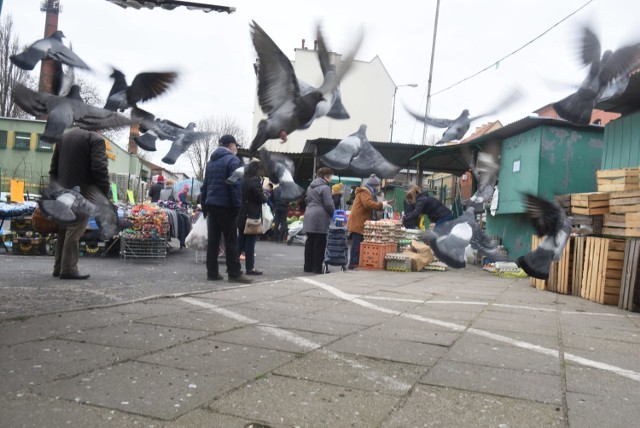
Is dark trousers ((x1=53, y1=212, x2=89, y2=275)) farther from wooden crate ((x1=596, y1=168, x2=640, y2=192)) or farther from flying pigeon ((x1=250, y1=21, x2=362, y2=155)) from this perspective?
wooden crate ((x1=596, y1=168, x2=640, y2=192))

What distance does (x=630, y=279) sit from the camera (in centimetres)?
606

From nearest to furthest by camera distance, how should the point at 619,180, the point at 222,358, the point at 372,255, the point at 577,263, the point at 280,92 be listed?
the point at 280,92
the point at 222,358
the point at 619,180
the point at 577,263
the point at 372,255

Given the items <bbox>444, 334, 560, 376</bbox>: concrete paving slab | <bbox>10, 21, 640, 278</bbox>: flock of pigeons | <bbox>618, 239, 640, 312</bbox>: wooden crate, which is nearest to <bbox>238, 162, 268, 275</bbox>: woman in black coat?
<bbox>444, 334, 560, 376</bbox>: concrete paving slab

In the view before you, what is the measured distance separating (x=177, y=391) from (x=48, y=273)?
5.20 m

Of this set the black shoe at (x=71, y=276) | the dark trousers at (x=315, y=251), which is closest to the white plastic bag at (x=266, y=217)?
the dark trousers at (x=315, y=251)

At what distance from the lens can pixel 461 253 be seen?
11.5ft

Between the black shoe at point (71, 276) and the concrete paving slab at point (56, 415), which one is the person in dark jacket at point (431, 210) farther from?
the black shoe at point (71, 276)

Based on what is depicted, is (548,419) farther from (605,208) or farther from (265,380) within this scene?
(605,208)

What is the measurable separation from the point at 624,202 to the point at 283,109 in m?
5.21

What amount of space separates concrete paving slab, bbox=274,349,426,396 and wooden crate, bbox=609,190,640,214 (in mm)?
4064

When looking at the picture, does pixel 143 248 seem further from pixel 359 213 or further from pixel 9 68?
pixel 9 68

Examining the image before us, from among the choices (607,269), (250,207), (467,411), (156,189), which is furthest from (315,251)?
(467,411)

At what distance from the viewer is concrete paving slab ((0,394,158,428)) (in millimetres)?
2131

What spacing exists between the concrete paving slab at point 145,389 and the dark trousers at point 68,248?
3854 mm
